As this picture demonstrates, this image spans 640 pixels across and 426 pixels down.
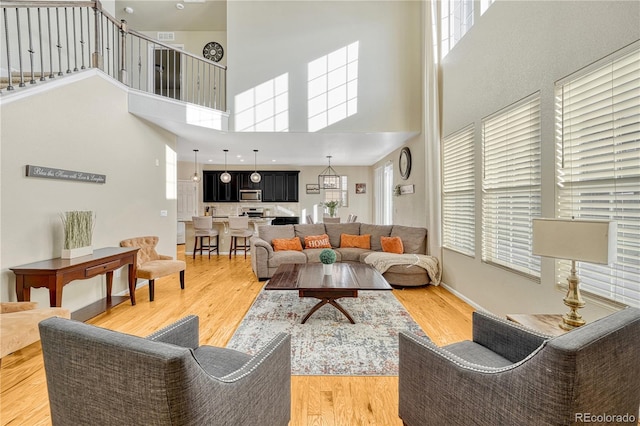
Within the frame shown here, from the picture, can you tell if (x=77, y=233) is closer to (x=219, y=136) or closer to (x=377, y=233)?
(x=219, y=136)

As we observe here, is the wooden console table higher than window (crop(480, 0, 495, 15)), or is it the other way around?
window (crop(480, 0, 495, 15))

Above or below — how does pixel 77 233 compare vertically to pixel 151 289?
above

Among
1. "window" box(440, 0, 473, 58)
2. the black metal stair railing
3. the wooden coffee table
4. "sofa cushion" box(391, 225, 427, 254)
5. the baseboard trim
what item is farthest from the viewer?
"sofa cushion" box(391, 225, 427, 254)

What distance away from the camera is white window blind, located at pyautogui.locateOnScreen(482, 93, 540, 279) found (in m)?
2.65

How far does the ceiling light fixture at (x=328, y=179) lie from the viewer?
9.67 metres

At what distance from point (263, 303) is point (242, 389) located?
107 inches

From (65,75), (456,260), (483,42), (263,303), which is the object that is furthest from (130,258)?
(483,42)

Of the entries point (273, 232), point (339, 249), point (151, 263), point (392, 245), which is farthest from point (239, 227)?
point (392, 245)

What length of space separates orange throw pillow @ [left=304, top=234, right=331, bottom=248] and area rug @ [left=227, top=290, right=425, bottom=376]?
5.46 ft

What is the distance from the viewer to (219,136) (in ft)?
18.5

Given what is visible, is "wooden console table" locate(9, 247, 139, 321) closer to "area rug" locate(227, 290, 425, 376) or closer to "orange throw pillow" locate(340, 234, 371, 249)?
"area rug" locate(227, 290, 425, 376)

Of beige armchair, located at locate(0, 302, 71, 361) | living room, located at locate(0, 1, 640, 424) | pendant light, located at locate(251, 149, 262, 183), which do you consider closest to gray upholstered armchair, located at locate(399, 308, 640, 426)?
living room, located at locate(0, 1, 640, 424)

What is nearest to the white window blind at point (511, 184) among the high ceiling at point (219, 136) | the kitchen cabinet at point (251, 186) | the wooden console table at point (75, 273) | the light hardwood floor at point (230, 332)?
the light hardwood floor at point (230, 332)

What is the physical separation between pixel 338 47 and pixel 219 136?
9.36 ft
